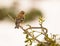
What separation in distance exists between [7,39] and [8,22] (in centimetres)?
17

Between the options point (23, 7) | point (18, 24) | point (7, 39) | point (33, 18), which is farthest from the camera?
point (23, 7)

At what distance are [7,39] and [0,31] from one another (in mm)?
80

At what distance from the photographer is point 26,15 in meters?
1.17

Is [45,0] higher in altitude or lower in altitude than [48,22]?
higher

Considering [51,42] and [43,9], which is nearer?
[51,42]

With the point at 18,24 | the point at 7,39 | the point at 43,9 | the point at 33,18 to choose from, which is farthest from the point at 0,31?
the point at 18,24

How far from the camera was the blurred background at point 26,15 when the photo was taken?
3.28 ft

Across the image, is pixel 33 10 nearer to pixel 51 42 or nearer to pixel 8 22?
pixel 8 22

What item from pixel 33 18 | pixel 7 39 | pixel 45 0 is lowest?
pixel 7 39

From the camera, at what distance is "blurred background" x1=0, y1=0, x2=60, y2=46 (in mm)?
999

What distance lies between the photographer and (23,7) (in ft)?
4.11

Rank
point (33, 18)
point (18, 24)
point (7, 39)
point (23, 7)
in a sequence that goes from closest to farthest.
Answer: point (18, 24) < point (7, 39) < point (33, 18) < point (23, 7)

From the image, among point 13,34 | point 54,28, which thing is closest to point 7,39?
point 13,34

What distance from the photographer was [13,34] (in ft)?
3.35
